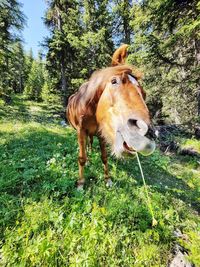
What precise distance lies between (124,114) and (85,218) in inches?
74.2

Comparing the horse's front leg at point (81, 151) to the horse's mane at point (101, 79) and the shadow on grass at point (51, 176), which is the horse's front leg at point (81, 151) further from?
the horse's mane at point (101, 79)

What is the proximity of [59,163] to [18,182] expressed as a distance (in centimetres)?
115

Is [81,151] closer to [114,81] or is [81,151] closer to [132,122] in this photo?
[114,81]

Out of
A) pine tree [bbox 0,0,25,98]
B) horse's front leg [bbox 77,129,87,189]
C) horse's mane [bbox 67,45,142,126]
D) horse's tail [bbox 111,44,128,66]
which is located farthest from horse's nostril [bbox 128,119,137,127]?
pine tree [bbox 0,0,25,98]

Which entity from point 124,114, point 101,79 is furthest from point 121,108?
point 101,79

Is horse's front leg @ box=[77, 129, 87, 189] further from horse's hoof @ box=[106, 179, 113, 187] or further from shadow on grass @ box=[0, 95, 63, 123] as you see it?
shadow on grass @ box=[0, 95, 63, 123]

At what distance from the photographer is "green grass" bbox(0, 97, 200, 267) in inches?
122

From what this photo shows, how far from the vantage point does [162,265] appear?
323cm

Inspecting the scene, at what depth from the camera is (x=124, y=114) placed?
281cm

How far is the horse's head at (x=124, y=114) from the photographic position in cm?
254

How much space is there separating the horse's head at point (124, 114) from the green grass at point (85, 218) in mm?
1424

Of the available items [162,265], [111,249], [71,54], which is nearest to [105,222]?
[111,249]

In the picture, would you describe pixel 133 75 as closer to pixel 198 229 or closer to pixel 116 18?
pixel 198 229


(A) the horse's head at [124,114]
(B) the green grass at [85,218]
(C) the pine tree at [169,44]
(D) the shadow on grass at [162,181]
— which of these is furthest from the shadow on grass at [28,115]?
(A) the horse's head at [124,114]
